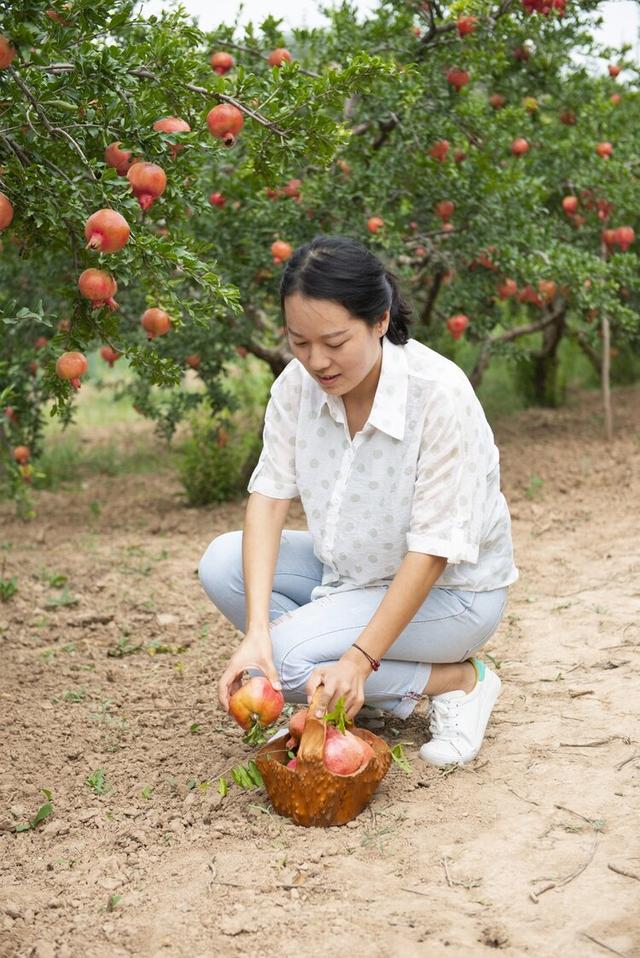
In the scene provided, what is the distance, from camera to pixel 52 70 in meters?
2.89

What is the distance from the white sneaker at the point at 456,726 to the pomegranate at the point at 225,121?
1.62m

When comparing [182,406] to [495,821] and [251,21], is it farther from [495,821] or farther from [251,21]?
[495,821]

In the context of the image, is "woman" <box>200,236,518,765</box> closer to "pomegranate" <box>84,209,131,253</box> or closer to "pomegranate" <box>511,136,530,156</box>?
"pomegranate" <box>84,209,131,253</box>

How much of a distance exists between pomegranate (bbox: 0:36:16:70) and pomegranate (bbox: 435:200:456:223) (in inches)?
130

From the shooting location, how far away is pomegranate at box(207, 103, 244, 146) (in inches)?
118

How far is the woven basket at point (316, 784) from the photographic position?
251 cm

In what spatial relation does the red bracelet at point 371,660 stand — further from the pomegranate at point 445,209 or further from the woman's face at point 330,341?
the pomegranate at point 445,209

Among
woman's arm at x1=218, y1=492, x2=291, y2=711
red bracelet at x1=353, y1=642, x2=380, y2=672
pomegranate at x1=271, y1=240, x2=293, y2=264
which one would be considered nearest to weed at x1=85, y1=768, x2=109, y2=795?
woman's arm at x1=218, y1=492, x2=291, y2=711

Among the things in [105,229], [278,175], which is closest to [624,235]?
[278,175]

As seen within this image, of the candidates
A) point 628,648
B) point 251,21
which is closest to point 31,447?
point 251,21

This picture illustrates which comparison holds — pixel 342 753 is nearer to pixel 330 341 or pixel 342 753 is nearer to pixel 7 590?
pixel 330 341

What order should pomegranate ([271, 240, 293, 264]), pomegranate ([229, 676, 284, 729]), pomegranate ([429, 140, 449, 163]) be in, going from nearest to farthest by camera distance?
pomegranate ([229, 676, 284, 729]) → pomegranate ([271, 240, 293, 264]) → pomegranate ([429, 140, 449, 163])

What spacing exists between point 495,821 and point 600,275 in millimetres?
4054

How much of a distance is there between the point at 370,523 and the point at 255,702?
21.1 inches
